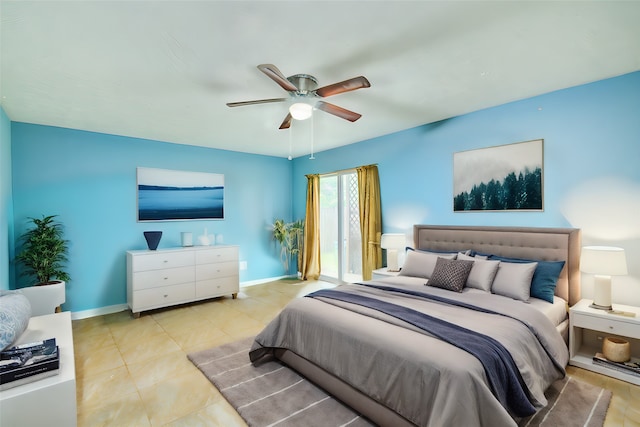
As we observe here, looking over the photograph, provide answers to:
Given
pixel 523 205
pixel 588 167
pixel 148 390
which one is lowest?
pixel 148 390

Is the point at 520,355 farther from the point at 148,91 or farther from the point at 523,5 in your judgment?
the point at 148,91

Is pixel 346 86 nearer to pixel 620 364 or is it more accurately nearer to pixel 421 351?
pixel 421 351

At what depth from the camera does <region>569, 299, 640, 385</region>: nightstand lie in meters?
2.39

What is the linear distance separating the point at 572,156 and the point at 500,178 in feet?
2.20

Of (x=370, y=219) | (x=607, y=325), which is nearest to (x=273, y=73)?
(x=370, y=219)

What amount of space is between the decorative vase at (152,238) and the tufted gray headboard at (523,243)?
3.76 metres

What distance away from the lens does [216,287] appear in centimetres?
480

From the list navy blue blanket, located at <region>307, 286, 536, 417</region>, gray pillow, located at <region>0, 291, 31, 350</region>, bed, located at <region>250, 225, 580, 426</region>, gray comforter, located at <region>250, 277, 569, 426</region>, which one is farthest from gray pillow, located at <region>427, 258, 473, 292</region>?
gray pillow, located at <region>0, 291, 31, 350</region>

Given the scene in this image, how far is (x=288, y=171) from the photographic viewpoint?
6449 millimetres

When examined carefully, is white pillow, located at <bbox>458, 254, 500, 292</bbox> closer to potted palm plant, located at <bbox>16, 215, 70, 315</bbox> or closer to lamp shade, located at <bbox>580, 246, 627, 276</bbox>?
lamp shade, located at <bbox>580, 246, 627, 276</bbox>

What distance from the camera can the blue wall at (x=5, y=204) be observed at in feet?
10.3

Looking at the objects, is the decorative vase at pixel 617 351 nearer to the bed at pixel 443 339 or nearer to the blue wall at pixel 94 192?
the bed at pixel 443 339

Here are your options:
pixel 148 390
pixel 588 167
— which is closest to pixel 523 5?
pixel 588 167

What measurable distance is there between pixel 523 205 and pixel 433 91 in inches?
63.0
